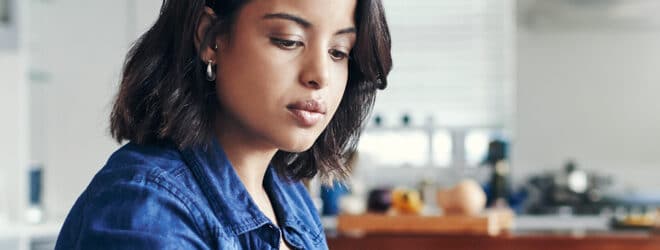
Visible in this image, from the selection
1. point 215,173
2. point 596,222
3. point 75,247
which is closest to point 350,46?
point 215,173

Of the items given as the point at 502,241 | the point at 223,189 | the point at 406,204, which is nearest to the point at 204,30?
the point at 223,189

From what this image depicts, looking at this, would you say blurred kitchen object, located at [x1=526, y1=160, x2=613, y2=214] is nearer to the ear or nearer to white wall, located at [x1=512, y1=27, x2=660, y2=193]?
white wall, located at [x1=512, y1=27, x2=660, y2=193]

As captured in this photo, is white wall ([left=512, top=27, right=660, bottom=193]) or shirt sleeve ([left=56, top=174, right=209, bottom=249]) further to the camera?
white wall ([left=512, top=27, right=660, bottom=193])

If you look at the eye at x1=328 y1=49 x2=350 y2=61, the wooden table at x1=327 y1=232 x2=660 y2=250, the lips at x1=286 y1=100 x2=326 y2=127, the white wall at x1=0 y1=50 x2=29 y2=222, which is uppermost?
the eye at x1=328 y1=49 x2=350 y2=61

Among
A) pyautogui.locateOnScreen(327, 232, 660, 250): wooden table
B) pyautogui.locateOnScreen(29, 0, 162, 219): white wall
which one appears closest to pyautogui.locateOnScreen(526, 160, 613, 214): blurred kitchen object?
pyautogui.locateOnScreen(327, 232, 660, 250): wooden table

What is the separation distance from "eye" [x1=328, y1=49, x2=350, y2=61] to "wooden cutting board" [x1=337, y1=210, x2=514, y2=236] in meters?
2.42

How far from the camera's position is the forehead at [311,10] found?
34.1 inches

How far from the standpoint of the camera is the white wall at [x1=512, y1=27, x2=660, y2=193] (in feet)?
19.1

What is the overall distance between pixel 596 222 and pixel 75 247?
14.5 ft

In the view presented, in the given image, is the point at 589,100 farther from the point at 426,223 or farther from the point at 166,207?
the point at 166,207

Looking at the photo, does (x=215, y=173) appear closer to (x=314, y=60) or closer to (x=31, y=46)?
(x=314, y=60)

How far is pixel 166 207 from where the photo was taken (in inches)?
31.7

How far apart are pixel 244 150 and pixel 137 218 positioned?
0.67 ft


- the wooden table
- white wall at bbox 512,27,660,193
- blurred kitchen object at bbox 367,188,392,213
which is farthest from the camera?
white wall at bbox 512,27,660,193
